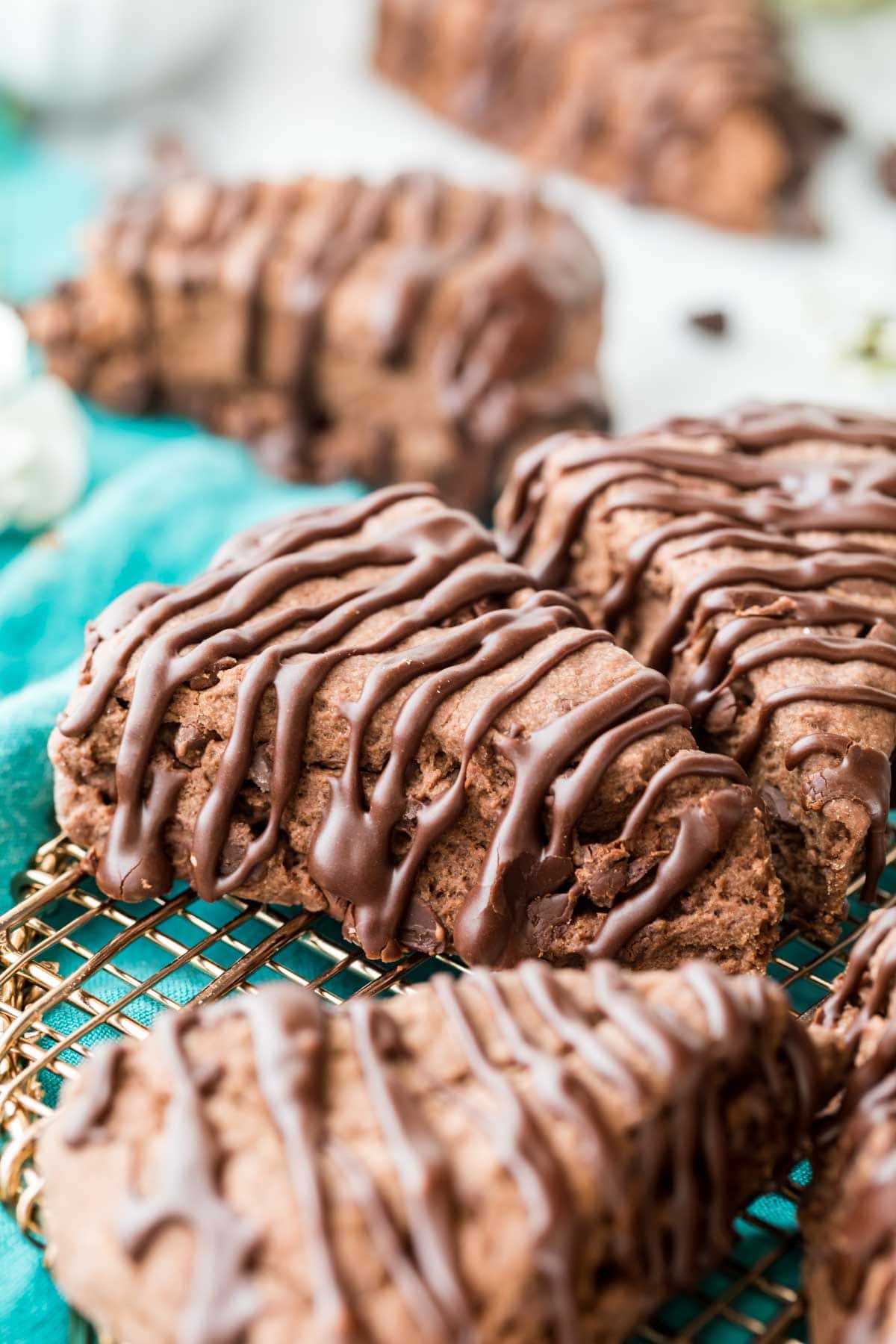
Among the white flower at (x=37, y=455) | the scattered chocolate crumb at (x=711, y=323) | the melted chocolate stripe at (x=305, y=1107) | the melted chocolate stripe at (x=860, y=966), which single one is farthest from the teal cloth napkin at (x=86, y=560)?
the scattered chocolate crumb at (x=711, y=323)

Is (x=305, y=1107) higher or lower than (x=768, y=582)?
A: lower

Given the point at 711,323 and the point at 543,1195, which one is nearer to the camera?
the point at 543,1195

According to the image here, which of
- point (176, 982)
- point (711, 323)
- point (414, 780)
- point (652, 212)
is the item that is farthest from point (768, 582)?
point (652, 212)

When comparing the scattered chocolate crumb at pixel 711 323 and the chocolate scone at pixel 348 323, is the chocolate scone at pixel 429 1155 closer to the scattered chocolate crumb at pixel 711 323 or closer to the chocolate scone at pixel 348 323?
the chocolate scone at pixel 348 323

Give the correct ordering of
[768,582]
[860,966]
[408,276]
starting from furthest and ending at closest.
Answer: [408,276]
[768,582]
[860,966]

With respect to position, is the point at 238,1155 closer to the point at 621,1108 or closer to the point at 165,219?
the point at 621,1108

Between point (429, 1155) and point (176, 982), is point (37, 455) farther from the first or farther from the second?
point (429, 1155)
